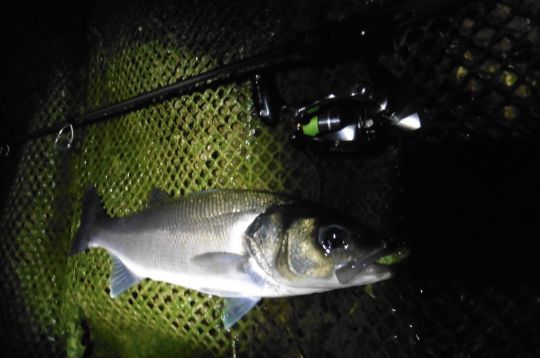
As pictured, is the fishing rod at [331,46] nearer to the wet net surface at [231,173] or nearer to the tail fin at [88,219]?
the wet net surface at [231,173]

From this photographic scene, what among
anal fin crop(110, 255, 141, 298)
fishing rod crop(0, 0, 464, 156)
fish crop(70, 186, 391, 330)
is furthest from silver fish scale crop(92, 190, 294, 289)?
fishing rod crop(0, 0, 464, 156)

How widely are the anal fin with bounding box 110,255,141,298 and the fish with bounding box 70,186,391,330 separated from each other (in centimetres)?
9

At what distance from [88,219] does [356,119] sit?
1.93 meters

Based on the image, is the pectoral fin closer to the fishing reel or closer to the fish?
the fish

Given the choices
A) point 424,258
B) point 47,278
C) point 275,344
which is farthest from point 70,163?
point 424,258

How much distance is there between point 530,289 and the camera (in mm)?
1792

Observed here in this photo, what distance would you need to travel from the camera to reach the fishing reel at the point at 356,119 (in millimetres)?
1912

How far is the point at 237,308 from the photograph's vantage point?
2.17 m

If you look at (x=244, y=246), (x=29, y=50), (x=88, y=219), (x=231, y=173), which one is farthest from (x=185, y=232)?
(x=29, y=50)

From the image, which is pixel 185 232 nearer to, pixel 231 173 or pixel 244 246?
pixel 244 246

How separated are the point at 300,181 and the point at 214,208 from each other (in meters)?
0.64

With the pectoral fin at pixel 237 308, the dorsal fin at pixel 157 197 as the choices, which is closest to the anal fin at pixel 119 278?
the dorsal fin at pixel 157 197

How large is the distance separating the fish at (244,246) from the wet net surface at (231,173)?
1.50 ft

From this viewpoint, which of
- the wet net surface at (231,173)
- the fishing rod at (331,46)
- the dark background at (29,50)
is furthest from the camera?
the dark background at (29,50)
